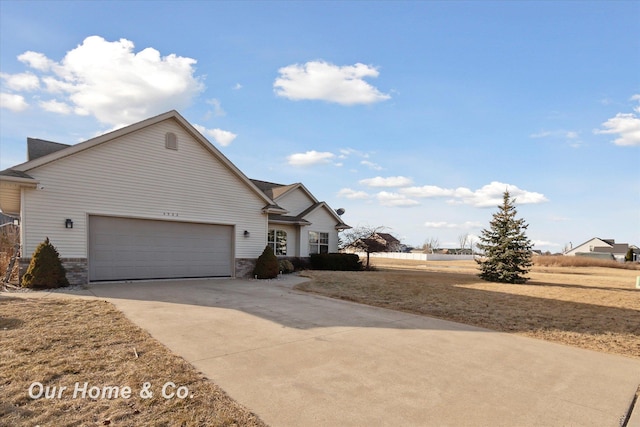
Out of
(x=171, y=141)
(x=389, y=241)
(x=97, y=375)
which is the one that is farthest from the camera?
(x=389, y=241)

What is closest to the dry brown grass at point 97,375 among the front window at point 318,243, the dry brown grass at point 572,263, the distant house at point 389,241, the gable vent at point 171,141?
the gable vent at point 171,141

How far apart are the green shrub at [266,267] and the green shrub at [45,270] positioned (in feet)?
23.3

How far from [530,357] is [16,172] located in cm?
1412

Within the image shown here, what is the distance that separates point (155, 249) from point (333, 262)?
11.4m

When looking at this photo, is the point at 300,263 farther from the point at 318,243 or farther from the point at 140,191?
the point at 140,191

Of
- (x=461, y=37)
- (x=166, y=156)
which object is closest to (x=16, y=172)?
(x=166, y=156)

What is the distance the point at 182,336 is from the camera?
6.19 m

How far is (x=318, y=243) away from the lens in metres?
24.4

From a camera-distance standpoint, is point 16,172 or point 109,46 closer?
point 16,172

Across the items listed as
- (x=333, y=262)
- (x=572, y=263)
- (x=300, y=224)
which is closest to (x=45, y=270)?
(x=300, y=224)

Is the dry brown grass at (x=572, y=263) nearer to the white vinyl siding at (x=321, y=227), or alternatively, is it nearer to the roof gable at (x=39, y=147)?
the white vinyl siding at (x=321, y=227)

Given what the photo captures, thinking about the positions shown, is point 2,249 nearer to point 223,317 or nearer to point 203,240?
point 203,240

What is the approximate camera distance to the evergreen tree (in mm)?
18062

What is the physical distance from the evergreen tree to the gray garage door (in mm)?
12947
